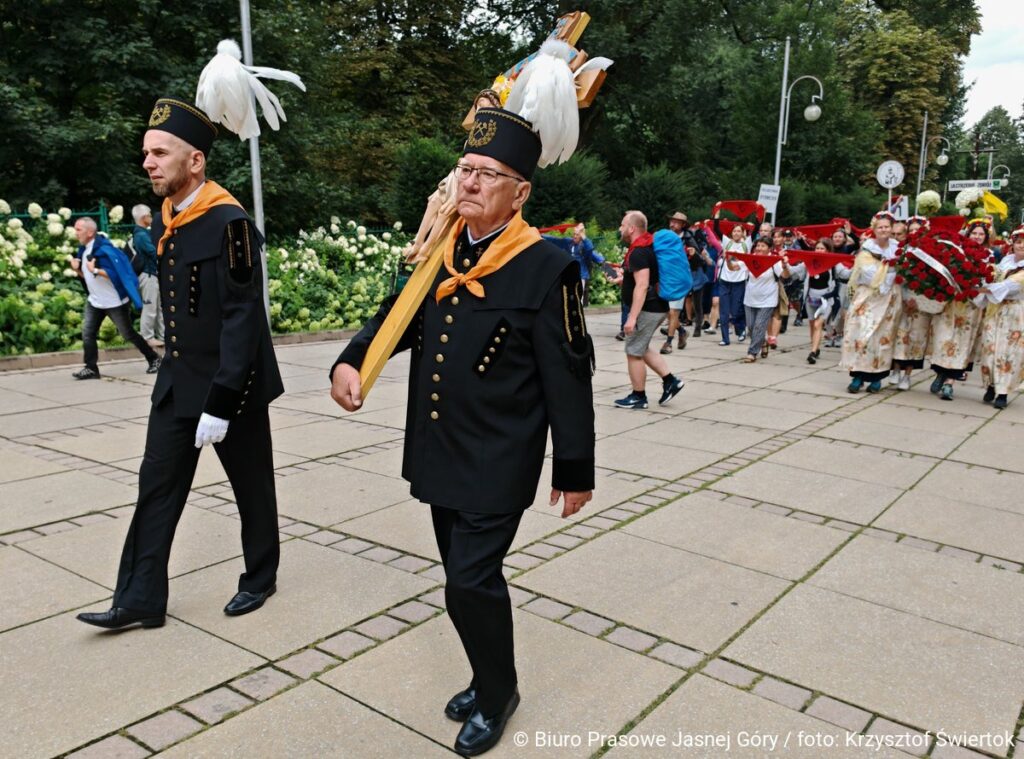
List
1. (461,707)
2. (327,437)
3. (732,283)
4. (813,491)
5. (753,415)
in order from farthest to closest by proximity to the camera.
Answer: (732,283) → (753,415) → (327,437) → (813,491) → (461,707)

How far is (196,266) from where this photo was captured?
138 inches

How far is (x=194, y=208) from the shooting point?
3.54m

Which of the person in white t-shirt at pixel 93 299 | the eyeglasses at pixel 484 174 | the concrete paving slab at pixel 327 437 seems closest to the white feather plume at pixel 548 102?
the eyeglasses at pixel 484 174

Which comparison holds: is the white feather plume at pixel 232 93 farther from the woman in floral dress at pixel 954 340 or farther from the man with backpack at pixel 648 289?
the woman in floral dress at pixel 954 340

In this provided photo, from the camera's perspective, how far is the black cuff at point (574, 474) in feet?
9.23

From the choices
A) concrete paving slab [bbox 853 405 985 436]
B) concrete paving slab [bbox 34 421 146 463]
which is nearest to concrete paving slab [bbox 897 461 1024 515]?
concrete paving slab [bbox 853 405 985 436]

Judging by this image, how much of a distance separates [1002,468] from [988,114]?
116 meters

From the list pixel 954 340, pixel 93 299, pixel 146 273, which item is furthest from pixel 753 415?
pixel 146 273

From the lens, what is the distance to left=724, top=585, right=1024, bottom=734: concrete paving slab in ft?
10.4

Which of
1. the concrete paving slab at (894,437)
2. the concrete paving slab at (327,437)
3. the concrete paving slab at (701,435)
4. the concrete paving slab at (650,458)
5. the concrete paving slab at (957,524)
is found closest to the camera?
the concrete paving slab at (957,524)

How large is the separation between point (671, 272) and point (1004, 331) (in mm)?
3912

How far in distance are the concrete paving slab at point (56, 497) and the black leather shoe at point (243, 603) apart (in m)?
1.78

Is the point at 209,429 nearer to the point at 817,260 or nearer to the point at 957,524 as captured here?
the point at 957,524

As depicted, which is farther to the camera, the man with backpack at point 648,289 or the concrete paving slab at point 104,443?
the man with backpack at point 648,289
